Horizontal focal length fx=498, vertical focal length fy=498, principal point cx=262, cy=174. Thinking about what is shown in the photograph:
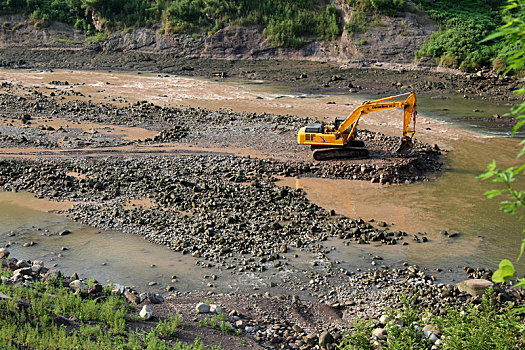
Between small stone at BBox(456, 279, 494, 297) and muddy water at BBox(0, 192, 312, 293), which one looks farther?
muddy water at BBox(0, 192, 312, 293)

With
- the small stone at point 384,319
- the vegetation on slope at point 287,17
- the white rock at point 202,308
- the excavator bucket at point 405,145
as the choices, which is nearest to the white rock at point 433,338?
the small stone at point 384,319

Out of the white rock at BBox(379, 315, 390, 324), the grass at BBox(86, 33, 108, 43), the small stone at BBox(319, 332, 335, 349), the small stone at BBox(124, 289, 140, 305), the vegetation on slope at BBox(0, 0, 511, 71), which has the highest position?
the vegetation on slope at BBox(0, 0, 511, 71)

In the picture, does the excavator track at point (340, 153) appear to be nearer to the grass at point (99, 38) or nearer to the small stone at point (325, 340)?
the small stone at point (325, 340)

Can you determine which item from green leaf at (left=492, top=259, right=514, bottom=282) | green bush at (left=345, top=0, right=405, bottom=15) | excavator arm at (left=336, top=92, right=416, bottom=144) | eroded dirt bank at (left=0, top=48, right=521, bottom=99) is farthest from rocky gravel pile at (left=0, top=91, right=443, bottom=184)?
green bush at (left=345, top=0, right=405, bottom=15)

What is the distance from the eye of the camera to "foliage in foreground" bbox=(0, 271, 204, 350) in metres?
7.24

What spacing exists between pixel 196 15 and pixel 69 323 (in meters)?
49.4

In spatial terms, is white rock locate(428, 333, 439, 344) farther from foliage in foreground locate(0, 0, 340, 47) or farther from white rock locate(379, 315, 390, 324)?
foliage in foreground locate(0, 0, 340, 47)

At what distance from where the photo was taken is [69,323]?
26.4 ft

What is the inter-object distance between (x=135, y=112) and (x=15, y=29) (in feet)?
132

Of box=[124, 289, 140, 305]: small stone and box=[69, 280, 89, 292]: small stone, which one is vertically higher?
box=[69, 280, 89, 292]: small stone

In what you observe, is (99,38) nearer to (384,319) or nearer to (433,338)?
(384,319)

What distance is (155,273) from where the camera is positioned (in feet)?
38.5

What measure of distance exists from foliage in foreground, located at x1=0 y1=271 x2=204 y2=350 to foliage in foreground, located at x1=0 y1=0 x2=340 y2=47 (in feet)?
136

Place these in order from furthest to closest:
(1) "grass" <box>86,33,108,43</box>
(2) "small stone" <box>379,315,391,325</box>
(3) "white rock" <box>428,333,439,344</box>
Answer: (1) "grass" <box>86,33,108,43</box>, (2) "small stone" <box>379,315,391,325</box>, (3) "white rock" <box>428,333,439,344</box>
